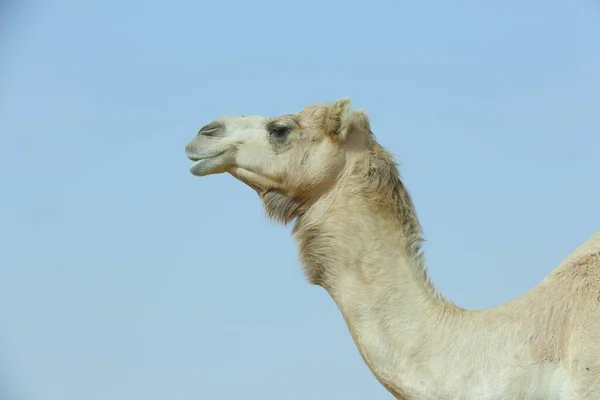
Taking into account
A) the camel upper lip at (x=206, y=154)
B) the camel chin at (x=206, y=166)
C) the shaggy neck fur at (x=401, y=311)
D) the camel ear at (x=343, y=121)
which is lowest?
the shaggy neck fur at (x=401, y=311)

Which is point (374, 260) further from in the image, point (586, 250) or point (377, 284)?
point (586, 250)

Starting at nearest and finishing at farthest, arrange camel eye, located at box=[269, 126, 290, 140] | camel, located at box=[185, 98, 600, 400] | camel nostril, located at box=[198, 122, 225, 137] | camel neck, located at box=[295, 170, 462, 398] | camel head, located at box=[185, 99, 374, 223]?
camel, located at box=[185, 98, 600, 400] < camel neck, located at box=[295, 170, 462, 398] < camel head, located at box=[185, 99, 374, 223] < camel eye, located at box=[269, 126, 290, 140] < camel nostril, located at box=[198, 122, 225, 137]

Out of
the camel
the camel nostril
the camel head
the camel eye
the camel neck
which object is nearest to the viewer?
the camel

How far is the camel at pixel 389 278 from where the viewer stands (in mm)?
4715

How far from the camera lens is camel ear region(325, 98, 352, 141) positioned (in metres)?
5.68

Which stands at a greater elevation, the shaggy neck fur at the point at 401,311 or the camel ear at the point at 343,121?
the camel ear at the point at 343,121

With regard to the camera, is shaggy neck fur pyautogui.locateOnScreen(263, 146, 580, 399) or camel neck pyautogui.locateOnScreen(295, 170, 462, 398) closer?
shaggy neck fur pyautogui.locateOnScreen(263, 146, 580, 399)

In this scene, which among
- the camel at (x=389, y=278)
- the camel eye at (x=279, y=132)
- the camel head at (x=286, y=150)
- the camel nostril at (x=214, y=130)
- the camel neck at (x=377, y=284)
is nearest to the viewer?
the camel at (x=389, y=278)

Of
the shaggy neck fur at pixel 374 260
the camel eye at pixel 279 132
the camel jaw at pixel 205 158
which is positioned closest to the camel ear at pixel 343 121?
the shaggy neck fur at pixel 374 260

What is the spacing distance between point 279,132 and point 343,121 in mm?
441

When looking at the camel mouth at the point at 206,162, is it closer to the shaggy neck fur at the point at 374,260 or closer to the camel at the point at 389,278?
the camel at the point at 389,278

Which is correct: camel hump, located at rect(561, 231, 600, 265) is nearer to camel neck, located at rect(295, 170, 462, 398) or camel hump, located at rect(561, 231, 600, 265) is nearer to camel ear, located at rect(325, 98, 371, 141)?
camel neck, located at rect(295, 170, 462, 398)

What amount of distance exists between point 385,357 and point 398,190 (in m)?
1.01

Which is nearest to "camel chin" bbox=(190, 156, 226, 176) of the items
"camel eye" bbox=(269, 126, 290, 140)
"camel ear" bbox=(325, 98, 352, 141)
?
"camel eye" bbox=(269, 126, 290, 140)
